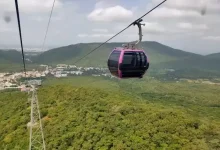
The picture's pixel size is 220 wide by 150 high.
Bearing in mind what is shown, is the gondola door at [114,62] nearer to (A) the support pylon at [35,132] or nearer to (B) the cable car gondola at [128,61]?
(B) the cable car gondola at [128,61]

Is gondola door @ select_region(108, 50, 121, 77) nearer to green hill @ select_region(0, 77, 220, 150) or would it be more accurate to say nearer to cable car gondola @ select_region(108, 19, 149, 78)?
cable car gondola @ select_region(108, 19, 149, 78)

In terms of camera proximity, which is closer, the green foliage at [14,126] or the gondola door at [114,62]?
the gondola door at [114,62]

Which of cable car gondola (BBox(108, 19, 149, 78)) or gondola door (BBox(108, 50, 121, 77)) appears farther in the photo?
gondola door (BBox(108, 50, 121, 77))

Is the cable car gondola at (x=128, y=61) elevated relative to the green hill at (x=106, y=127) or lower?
elevated

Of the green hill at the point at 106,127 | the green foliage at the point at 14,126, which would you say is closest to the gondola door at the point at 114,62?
the green hill at the point at 106,127

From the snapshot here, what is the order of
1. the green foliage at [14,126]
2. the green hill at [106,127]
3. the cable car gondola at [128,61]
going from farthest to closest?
the green foliage at [14,126] → the green hill at [106,127] → the cable car gondola at [128,61]

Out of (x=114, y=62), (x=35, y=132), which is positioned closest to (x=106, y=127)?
(x=35, y=132)

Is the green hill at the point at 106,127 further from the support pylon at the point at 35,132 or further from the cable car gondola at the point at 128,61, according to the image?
the cable car gondola at the point at 128,61

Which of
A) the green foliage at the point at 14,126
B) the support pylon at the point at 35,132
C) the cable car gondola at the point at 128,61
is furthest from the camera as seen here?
the green foliage at the point at 14,126

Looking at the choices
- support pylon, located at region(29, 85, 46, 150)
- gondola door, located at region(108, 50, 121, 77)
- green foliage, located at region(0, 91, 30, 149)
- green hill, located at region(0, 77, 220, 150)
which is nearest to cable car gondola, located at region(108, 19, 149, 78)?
gondola door, located at region(108, 50, 121, 77)

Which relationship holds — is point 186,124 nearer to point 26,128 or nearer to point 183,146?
point 183,146
